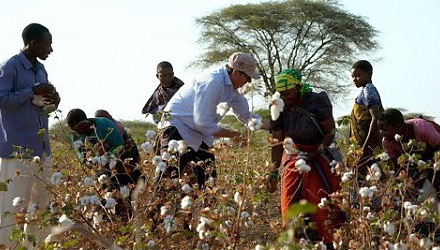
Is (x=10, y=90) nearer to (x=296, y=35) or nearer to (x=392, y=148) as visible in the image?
(x=392, y=148)

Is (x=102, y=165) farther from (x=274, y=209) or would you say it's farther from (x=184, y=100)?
(x=274, y=209)

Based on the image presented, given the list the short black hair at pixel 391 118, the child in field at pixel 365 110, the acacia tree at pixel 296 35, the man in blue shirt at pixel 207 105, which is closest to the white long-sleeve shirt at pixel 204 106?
the man in blue shirt at pixel 207 105

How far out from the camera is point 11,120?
154 inches

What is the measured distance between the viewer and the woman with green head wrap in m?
3.89

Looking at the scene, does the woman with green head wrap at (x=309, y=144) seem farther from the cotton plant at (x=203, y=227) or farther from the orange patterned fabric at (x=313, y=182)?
the cotton plant at (x=203, y=227)

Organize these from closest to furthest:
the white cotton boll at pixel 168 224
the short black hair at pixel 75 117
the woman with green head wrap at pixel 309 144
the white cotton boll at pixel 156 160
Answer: the white cotton boll at pixel 168 224
the white cotton boll at pixel 156 160
the woman with green head wrap at pixel 309 144
the short black hair at pixel 75 117

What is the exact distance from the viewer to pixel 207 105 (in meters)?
4.05

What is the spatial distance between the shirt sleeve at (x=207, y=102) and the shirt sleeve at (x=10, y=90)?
0.77 metres

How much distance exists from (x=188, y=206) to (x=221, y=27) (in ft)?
85.7

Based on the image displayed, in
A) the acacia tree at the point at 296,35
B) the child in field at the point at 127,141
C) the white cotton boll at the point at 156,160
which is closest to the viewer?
the white cotton boll at the point at 156,160

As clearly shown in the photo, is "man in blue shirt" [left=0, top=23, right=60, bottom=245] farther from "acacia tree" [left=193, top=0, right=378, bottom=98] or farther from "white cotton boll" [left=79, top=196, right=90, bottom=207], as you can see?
"acacia tree" [left=193, top=0, right=378, bottom=98]

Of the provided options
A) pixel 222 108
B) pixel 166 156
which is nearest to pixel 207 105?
pixel 166 156

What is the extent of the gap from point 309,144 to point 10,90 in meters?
1.37

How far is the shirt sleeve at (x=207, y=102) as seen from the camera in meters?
4.04
